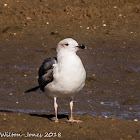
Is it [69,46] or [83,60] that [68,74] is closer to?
[69,46]

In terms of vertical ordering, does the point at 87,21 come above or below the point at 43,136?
→ above

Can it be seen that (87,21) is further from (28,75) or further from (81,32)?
(28,75)

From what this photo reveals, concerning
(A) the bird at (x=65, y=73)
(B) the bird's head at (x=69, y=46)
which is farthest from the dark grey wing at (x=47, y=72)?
(B) the bird's head at (x=69, y=46)

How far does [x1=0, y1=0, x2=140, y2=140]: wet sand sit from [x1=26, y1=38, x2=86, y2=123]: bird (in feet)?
1.67

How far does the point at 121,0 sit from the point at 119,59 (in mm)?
4315

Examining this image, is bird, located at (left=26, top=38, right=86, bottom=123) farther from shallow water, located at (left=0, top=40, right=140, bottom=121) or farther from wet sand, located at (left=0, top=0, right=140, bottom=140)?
shallow water, located at (left=0, top=40, right=140, bottom=121)

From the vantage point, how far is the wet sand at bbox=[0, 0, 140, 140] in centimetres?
1023

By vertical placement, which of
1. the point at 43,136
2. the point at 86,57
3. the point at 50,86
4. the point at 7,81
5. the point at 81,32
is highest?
the point at 81,32

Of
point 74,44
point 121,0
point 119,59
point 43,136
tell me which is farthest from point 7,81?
point 121,0

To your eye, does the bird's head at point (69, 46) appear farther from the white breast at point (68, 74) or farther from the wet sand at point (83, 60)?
the wet sand at point (83, 60)

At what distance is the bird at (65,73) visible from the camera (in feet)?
33.2

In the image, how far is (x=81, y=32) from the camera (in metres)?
18.4

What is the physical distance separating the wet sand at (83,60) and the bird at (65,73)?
510 mm

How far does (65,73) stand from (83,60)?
242 inches
